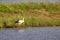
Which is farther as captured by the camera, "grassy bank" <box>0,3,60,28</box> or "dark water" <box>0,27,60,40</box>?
"grassy bank" <box>0,3,60,28</box>

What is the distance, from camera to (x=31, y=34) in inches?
643

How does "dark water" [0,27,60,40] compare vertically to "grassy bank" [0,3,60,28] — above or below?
below

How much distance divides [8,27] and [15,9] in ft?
14.0

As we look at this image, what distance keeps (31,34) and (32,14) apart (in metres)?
4.57

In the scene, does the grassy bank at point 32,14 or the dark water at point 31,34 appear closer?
the dark water at point 31,34

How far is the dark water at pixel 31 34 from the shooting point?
1551 centimetres

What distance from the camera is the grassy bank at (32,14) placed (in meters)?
18.0

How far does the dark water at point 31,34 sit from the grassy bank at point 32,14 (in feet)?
2.24

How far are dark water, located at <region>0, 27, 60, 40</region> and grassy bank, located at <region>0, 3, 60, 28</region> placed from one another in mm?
683

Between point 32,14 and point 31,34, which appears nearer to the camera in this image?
point 31,34

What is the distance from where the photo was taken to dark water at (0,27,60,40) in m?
15.5

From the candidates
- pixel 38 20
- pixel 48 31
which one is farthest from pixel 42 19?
pixel 48 31

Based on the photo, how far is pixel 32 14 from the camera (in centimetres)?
2073

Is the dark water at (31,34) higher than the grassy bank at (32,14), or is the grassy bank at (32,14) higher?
the grassy bank at (32,14)
